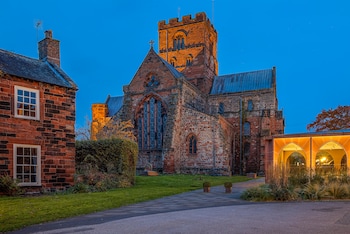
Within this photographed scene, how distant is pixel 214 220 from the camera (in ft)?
27.6

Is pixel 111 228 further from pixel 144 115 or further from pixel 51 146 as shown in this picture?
pixel 144 115

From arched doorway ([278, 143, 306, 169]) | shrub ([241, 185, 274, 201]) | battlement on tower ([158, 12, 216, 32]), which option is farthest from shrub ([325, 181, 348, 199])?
battlement on tower ([158, 12, 216, 32])

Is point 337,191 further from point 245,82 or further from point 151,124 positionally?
point 245,82

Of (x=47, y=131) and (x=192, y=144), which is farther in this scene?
(x=192, y=144)

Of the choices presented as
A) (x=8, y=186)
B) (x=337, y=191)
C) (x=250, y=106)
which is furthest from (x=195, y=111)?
(x=8, y=186)

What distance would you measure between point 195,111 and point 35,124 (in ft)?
68.7

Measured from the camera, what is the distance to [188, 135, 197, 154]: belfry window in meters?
34.1

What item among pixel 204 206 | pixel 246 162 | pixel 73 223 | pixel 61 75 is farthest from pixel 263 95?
pixel 73 223

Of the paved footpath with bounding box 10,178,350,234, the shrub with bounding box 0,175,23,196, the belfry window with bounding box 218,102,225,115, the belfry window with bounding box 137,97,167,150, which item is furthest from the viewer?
the belfry window with bounding box 218,102,225,115

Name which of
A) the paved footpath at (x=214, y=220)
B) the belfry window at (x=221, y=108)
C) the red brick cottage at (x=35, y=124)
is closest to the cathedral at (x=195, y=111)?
the belfry window at (x=221, y=108)

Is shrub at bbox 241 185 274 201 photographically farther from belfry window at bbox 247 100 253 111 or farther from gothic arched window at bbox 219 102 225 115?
gothic arched window at bbox 219 102 225 115

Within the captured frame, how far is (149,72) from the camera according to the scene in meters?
36.7

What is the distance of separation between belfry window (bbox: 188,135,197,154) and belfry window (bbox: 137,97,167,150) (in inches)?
134

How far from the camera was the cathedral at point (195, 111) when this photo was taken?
3338 centimetres
